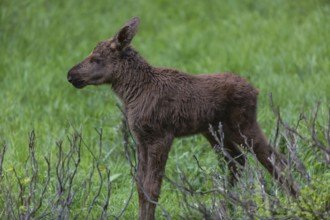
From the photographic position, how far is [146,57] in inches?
384

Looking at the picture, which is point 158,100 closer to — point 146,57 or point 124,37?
point 124,37

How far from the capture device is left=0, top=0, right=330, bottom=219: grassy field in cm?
697

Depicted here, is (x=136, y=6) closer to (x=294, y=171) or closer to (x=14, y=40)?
(x=14, y=40)

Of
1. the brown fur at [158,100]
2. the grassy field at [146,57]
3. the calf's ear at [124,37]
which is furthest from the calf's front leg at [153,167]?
the calf's ear at [124,37]

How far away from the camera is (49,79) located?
881 centimetres

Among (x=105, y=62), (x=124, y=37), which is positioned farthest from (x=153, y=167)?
(x=124, y=37)

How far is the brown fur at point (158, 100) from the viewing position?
5.49 metres

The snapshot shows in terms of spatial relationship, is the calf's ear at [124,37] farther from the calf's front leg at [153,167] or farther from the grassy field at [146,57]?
the grassy field at [146,57]

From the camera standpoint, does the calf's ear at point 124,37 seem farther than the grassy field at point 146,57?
No

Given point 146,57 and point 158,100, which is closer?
point 158,100

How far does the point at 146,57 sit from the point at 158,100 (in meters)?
4.28

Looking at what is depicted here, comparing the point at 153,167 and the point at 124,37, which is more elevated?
the point at 124,37

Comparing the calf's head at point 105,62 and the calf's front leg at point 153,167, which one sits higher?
the calf's head at point 105,62

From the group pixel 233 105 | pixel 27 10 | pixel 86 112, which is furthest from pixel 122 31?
pixel 27 10
